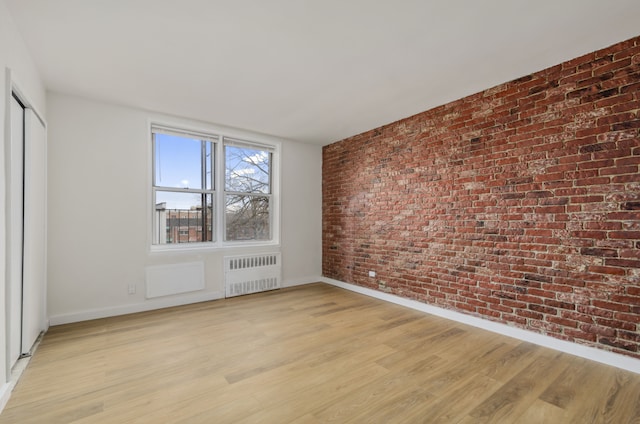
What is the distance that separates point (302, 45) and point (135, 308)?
142 inches

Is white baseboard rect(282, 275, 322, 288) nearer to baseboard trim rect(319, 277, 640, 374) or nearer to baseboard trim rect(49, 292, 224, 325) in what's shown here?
baseboard trim rect(49, 292, 224, 325)

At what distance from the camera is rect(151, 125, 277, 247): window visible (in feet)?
13.6

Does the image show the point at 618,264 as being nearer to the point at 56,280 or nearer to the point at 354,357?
the point at 354,357

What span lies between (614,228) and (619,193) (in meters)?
0.28

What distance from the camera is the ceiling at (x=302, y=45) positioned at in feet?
6.62

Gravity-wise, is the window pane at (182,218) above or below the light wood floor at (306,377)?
above

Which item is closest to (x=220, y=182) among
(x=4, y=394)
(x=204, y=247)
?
(x=204, y=247)

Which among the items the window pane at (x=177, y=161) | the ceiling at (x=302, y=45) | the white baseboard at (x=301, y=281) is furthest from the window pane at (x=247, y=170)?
the white baseboard at (x=301, y=281)

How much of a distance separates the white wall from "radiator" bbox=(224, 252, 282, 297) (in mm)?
457

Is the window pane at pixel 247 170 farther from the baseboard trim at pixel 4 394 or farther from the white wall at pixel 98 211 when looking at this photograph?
the baseboard trim at pixel 4 394

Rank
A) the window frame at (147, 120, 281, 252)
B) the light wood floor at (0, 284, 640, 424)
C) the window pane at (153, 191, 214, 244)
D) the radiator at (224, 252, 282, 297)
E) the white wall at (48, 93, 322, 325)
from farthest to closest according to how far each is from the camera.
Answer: the radiator at (224, 252, 282, 297), the window pane at (153, 191, 214, 244), the window frame at (147, 120, 281, 252), the white wall at (48, 93, 322, 325), the light wood floor at (0, 284, 640, 424)

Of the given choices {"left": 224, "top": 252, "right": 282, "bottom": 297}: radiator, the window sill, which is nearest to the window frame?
the window sill

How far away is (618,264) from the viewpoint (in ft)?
7.80

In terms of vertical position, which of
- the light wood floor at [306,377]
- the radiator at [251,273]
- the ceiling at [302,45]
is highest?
the ceiling at [302,45]
